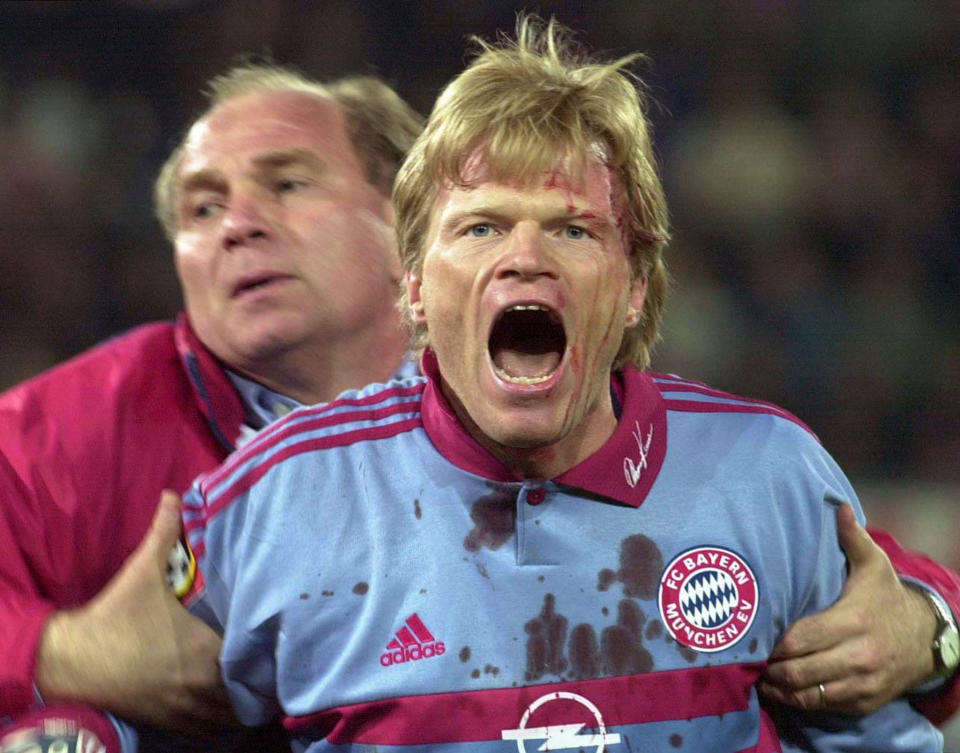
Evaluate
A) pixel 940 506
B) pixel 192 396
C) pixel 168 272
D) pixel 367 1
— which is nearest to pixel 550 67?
pixel 192 396

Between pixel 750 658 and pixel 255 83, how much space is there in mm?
1229

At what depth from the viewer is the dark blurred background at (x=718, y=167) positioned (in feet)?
12.4

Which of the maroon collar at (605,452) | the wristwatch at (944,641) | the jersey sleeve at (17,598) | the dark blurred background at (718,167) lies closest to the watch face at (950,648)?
the wristwatch at (944,641)

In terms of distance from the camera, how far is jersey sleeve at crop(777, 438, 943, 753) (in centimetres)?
145

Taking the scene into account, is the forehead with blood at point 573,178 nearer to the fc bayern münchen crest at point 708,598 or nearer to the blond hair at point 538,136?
the blond hair at point 538,136

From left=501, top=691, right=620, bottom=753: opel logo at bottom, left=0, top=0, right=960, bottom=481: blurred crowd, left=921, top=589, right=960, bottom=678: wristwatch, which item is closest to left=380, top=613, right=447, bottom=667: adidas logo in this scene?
left=501, top=691, right=620, bottom=753: opel logo at bottom

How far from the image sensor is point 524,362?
1.52 metres

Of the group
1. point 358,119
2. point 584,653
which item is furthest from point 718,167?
point 584,653

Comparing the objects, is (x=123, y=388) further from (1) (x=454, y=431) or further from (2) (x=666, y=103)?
(2) (x=666, y=103)

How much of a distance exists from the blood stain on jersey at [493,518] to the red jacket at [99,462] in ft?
1.82

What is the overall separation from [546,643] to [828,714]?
35cm

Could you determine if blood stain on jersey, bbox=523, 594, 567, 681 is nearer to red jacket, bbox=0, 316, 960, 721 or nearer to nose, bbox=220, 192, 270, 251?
red jacket, bbox=0, 316, 960, 721

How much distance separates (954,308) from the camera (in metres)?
3.94

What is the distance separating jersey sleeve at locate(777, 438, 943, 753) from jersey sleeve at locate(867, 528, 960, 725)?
0.07m
